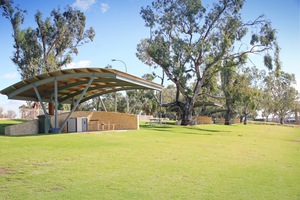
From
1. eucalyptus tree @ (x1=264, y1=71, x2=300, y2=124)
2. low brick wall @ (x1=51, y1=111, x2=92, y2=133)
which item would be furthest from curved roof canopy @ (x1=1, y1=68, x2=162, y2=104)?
eucalyptus tree @ (x1=264, y1=71, x2=300, y2=124)

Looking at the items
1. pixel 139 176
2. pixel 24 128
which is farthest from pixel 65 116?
pixel 139 176

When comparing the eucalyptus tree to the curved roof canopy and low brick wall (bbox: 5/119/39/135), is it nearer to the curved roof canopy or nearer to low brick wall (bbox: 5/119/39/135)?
the curved roof canopy

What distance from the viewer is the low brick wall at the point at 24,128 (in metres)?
15.6

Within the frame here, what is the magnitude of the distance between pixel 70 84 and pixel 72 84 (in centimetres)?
20

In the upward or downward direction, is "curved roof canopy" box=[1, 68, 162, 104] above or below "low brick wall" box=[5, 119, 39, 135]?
above

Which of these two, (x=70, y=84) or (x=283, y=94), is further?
(x=283, y=94)

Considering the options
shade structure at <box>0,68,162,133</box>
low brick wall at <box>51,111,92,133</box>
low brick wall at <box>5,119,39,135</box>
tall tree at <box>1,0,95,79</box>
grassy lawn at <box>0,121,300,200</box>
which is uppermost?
tall tree at <box>1,0,95,79</box>

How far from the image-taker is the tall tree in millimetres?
36750

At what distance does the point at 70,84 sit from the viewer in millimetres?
20531

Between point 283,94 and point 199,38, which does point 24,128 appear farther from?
point 283,94

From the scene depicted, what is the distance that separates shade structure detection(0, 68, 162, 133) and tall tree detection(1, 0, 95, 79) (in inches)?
611

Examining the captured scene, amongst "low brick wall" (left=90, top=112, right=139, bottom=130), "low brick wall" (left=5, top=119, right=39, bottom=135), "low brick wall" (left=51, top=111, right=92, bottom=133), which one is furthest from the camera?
"low brick wall" (left=90, top=112, right=139, bottom=130)

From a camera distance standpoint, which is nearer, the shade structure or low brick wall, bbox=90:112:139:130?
the shade structure

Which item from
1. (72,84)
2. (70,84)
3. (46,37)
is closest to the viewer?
(72,84)
